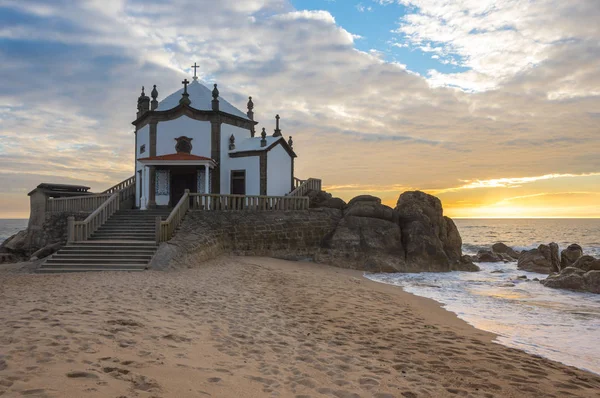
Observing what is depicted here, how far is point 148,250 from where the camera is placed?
1644cm

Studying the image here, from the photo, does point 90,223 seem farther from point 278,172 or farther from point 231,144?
point 278,172

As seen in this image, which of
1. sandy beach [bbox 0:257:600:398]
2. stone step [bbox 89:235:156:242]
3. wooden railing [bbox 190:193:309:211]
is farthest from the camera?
wooden railing [bbox 190:193:309:211]

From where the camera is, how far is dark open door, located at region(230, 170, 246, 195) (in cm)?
2744

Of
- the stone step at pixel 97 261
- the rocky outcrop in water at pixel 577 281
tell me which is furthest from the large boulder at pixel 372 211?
the stone step at pixel 97 261

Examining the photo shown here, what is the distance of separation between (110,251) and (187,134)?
1258 centimetres

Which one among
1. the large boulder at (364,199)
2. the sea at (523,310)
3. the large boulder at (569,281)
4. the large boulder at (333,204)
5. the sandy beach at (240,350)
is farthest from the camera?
the large boulder at (333,204)

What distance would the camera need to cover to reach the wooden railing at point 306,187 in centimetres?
2570

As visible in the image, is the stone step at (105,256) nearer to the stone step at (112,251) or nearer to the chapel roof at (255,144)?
the stone step at (112,251)

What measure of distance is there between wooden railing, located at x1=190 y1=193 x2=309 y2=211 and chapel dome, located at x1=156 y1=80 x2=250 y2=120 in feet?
28.2

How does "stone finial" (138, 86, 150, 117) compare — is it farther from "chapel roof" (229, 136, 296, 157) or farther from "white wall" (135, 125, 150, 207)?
"chapel roof" (229, 136, 296, 157)

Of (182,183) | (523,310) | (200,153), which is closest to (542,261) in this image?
(523,310)

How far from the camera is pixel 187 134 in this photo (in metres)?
27.1

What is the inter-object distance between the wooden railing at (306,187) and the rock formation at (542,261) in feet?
45.3

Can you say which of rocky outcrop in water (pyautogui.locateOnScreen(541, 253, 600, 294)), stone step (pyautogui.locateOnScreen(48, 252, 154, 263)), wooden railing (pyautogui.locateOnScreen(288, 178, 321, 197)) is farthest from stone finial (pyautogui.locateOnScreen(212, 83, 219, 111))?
rocky outcrop in water (pyautogui.locateOnScreen(541, 253, 600, 294))
